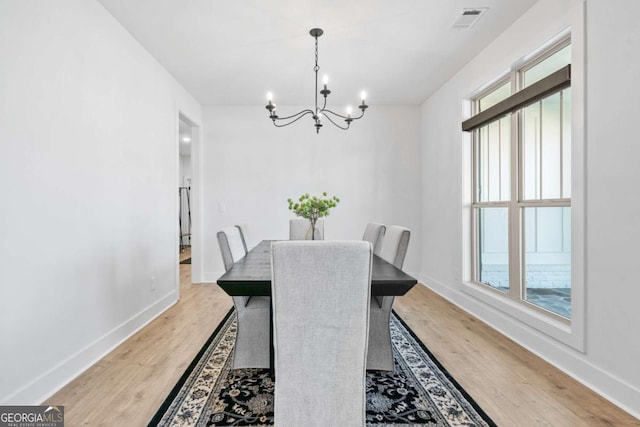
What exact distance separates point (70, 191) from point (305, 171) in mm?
3214

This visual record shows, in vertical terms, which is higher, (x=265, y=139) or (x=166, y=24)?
(x=166, y=24)

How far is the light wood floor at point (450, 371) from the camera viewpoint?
1.73m

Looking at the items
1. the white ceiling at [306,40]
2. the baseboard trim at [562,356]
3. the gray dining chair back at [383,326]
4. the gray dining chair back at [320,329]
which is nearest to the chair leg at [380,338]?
the gray dining chair back at [383,326]

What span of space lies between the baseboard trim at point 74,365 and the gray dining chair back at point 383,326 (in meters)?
1.83

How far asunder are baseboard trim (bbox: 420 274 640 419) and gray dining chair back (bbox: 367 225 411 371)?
44.4 inches

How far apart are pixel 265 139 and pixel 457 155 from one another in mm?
2648

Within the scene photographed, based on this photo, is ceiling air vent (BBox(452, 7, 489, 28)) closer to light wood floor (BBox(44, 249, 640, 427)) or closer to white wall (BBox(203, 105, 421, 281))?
white wall (BBox(203, 105, 421, 281))

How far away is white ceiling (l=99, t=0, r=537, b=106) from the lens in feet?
8.37

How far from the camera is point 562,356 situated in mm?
2248

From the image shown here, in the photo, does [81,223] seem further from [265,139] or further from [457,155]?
[457,155]

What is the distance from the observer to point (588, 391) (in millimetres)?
1970

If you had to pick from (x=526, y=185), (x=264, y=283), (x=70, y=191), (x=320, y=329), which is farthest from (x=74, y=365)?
(x=526, y=185)

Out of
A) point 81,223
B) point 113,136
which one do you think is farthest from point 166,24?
point 81,223

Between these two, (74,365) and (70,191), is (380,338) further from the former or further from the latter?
(70,191)
